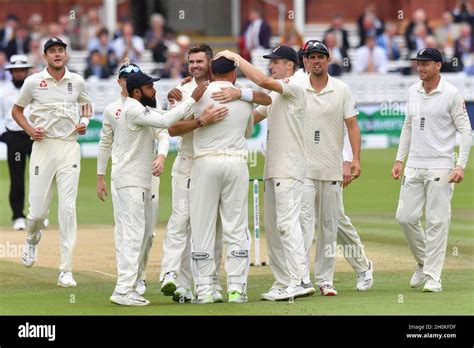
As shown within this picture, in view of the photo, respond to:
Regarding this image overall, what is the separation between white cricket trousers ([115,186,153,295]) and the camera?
13102 millimetres

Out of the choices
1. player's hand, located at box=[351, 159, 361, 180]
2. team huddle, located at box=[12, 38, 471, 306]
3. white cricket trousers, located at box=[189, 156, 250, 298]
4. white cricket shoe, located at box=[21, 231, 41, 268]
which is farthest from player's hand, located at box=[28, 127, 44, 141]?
player's hand, located at box=[351, 159, 361, 180]

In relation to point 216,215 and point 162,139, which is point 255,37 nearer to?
point 162,139

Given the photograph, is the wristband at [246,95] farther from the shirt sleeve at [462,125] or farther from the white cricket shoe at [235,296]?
the shirt sleeve at [462,125]

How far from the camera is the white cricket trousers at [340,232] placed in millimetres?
13828

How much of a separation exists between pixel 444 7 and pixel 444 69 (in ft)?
39.3

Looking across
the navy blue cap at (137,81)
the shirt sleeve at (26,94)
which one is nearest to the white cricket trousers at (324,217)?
the navy blue cap at (137,81)

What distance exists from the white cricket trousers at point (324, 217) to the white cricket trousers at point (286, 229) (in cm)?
41

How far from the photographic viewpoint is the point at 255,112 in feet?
45.3

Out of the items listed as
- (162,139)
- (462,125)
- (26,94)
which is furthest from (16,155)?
(462,125)

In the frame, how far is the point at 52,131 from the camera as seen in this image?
50.7 feet

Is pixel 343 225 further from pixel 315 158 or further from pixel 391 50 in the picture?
pixel 391 50

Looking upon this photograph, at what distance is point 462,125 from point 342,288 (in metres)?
2.06

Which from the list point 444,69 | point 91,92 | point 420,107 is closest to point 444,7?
point 444,69

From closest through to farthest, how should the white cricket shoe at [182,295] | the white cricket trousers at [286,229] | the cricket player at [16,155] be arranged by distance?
the white cricket trousers at [286,229], the white cricket shoe at [182,295], the cricket player at [16,155]
